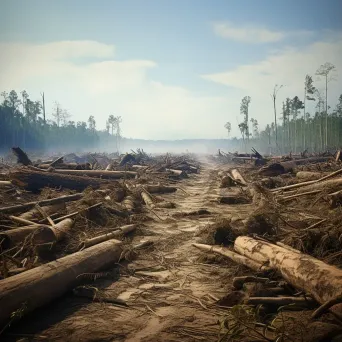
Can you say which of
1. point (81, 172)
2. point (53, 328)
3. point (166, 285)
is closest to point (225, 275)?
point (166, 285)

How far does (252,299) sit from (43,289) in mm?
2426

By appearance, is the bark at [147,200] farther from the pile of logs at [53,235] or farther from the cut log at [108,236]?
the cut log at [108,236]

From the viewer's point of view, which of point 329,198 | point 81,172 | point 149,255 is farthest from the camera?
point 81,172

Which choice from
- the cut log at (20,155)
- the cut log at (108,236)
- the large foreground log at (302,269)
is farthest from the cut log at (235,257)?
the cut log at (20,155)

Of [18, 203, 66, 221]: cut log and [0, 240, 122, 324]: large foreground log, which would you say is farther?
[18, 203, 66, 221]: cut log

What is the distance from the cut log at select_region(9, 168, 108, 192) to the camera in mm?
10516

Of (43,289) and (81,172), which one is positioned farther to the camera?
(81,172)

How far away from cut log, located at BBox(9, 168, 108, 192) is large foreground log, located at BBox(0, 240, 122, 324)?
7.26m

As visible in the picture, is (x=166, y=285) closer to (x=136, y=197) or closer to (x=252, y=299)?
(x=252, y=299)

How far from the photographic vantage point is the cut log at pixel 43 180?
10.5 metres

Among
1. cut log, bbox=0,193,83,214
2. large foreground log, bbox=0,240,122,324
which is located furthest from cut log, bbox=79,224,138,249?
cut log, bbox=0,193,83,214

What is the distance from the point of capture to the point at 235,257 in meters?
4.29

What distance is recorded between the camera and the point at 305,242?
4.42 m

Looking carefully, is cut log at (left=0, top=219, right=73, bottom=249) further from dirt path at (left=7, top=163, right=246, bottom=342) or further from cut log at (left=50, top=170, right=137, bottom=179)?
cut log at (left=50, top=170, right=137, bottom=179)
